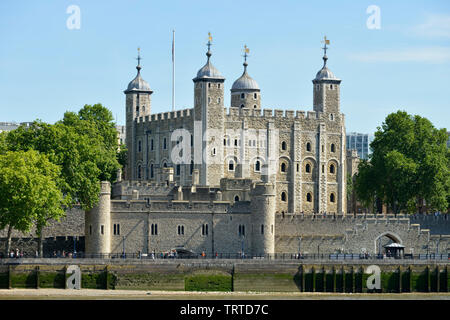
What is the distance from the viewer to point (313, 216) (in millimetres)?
104125

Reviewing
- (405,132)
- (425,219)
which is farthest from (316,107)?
(425,219)

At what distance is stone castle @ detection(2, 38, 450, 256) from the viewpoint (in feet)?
324

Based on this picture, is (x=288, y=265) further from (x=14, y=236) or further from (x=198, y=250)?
(x=14, y=236)

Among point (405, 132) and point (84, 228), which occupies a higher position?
point (405, 132)

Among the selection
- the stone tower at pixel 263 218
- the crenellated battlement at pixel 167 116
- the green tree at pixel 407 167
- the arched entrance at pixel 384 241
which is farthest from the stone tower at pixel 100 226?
the green tree at pixel 407 167

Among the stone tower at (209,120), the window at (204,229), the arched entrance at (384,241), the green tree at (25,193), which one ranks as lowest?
the arched entrance at (384,241)

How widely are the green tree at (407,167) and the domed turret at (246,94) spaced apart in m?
11.7

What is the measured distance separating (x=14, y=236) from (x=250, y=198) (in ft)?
56.2

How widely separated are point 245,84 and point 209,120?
10533mm

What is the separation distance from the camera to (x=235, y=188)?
106 metres

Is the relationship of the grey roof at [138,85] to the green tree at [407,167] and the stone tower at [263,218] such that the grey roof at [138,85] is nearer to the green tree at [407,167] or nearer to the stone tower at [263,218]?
the green tree at [407,167]

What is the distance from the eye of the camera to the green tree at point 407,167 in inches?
4491

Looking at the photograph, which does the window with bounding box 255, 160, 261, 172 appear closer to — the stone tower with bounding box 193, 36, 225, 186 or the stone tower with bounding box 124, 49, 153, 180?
the stone tower with bounding box 193, 36, 225, 186

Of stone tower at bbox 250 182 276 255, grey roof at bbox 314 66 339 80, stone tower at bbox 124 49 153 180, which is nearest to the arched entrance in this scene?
stone tower at bbox 250 182 276 255
